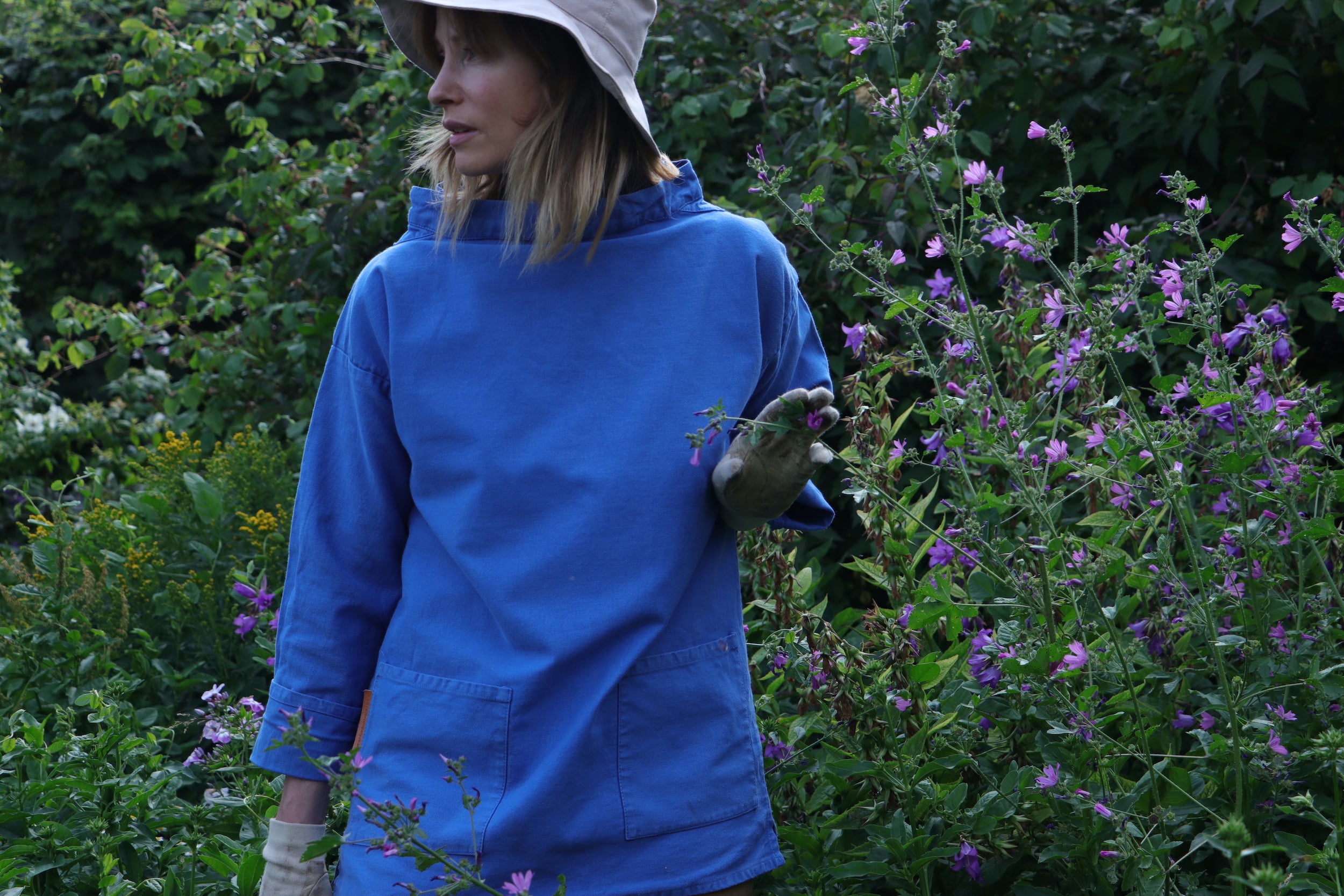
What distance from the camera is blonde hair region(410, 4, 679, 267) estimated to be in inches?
55.3

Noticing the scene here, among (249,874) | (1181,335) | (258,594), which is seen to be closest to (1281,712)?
(1181,335)

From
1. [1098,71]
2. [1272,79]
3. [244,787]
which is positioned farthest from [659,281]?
[1098,71]

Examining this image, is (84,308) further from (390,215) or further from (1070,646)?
(1070,646)

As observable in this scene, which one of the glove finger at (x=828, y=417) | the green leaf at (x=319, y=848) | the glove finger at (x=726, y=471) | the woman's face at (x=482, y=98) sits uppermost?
the woman's face at (x=482, y=98)

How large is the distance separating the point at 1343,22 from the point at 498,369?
2.62 metres

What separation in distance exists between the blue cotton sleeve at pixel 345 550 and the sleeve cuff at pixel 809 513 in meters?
0.46

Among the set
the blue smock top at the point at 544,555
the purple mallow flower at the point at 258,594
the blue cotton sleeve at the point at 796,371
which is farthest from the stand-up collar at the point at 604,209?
the purple mallow flower at the point at 258,594

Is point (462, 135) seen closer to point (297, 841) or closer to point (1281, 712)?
point (297, 841)

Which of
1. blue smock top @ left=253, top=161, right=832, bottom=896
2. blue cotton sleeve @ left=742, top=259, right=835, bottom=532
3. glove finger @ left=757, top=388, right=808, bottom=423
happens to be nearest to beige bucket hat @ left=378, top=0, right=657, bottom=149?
blue smock top @ left=253, top=161, right=832, bottom=896

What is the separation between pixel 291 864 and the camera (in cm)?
145

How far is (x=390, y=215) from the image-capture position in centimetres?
376

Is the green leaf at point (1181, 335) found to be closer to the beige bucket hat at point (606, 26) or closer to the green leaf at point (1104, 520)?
the green leaf at point (1104, 520)

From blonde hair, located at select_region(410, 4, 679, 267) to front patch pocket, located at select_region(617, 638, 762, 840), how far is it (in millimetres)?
460

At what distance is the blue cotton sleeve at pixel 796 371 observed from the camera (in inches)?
61.1
